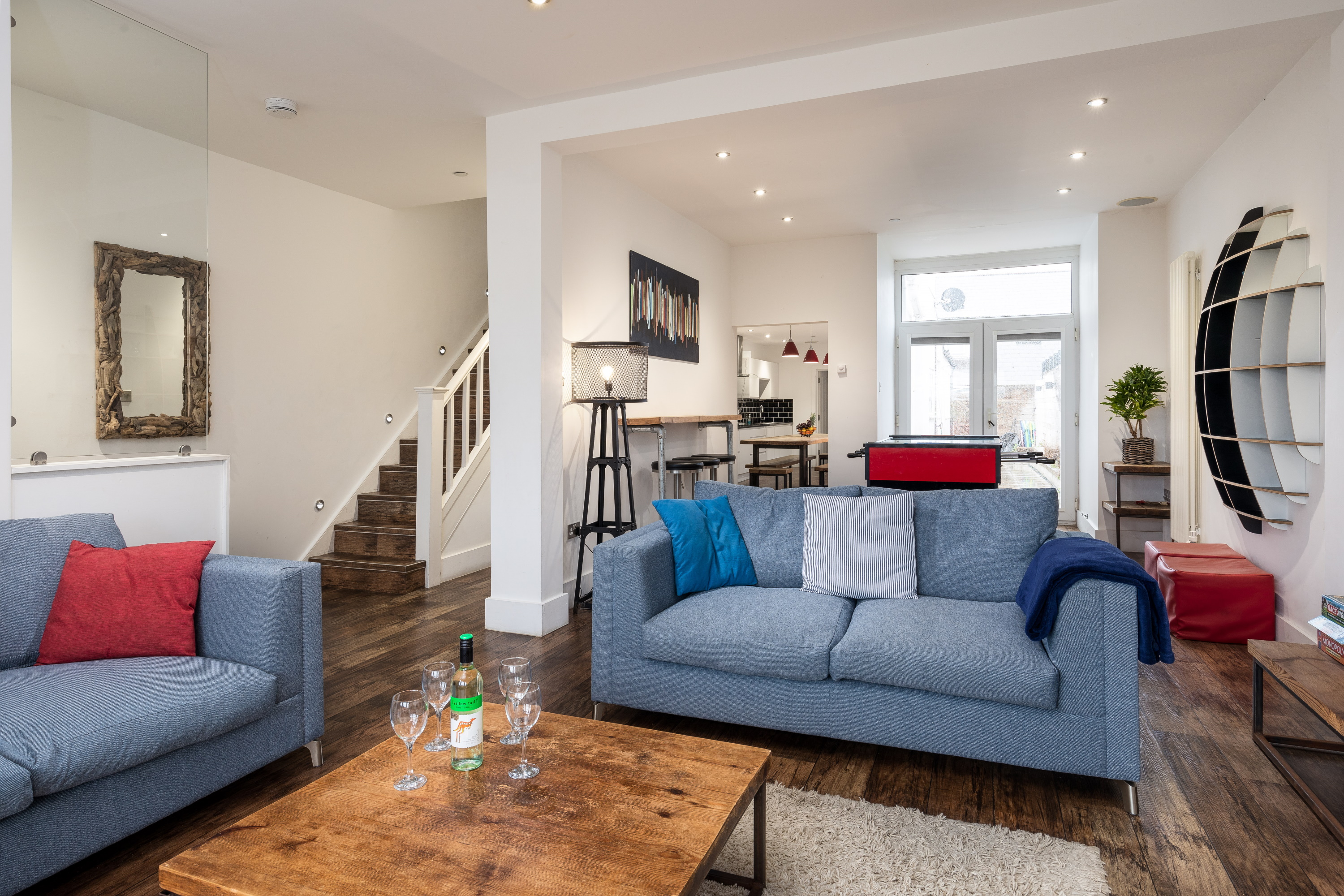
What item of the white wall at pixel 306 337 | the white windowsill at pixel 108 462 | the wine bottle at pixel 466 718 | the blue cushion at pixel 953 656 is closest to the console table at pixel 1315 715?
the blue cushion at pixel 953 656

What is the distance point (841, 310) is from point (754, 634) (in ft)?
16.7

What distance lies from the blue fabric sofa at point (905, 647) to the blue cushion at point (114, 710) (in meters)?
1.15

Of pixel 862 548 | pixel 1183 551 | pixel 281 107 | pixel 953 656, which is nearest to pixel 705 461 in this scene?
pixel 862 548

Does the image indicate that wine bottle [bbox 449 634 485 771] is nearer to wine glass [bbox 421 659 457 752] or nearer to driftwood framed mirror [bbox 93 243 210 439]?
wine glass [bbox 421 659 457 752]

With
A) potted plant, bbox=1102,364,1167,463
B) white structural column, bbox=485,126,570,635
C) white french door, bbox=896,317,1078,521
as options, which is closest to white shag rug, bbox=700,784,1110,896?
white structural column, bbox=485,126,570,635

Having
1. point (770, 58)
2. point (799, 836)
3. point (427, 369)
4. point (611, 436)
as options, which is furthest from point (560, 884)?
point (427, 369)

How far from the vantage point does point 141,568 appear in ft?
7.56

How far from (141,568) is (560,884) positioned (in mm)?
1836

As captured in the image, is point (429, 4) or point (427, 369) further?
point (427, 369)

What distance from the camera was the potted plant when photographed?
5727mm

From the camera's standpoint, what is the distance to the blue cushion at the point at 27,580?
213 cm

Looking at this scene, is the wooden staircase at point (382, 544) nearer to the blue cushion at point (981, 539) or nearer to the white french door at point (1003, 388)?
the blue cushion at point (981, 539)

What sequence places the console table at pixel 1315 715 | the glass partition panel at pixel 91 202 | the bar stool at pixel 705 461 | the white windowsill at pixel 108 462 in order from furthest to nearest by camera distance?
the bar stool at pixel 705 461, the glass partition panel at pixel 91 202, the white windowsill at pixel 108 462, the console table at pixel 1315 715

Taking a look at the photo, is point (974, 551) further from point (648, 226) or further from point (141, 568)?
point (648, 226)
